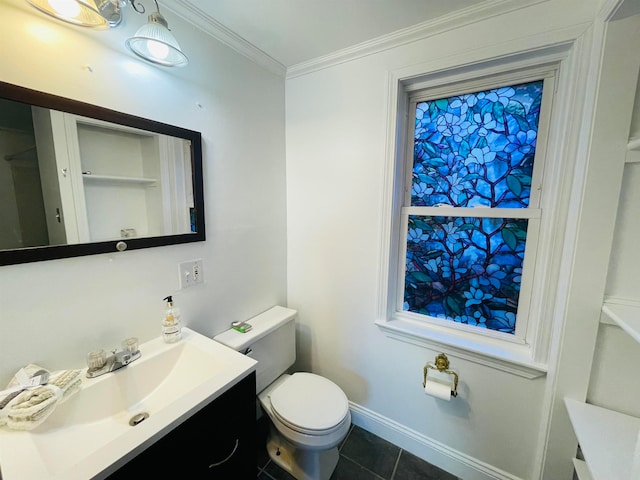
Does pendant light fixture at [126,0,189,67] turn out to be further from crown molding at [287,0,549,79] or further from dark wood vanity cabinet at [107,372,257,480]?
dark wood vanity cabinet at [107,372,257,480]

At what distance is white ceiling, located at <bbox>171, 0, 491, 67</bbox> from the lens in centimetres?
113

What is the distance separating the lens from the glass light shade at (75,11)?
696 mm

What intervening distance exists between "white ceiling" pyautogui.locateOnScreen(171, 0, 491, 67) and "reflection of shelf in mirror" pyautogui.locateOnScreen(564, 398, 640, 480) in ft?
5.76

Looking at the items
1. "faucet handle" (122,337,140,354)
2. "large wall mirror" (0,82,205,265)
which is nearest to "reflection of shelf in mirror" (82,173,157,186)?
"large wall mirror" (0,82,205,265)

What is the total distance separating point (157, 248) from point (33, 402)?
0.59m

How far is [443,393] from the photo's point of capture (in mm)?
1308

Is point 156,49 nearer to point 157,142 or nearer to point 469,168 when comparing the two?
point 157,142

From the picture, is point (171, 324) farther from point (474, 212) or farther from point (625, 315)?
point (625, 315)

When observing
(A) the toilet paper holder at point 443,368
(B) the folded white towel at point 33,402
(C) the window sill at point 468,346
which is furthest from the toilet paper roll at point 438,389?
(B) the folded white towel at point 33,402

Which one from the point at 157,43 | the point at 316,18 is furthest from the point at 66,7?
the point at 316,18

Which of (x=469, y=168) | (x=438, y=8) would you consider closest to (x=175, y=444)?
(x=469, y=168)

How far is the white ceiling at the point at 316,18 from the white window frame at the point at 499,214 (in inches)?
9.3

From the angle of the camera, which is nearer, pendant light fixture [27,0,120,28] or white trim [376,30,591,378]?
pendant light fixture [27,0,120,28]

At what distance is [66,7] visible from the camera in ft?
2.37
